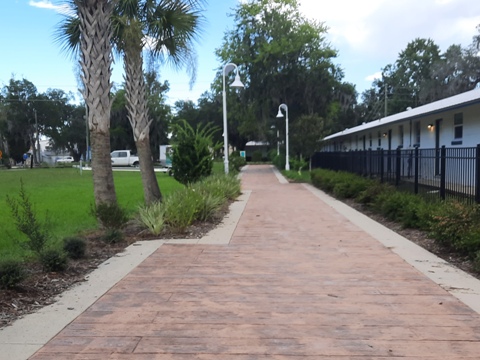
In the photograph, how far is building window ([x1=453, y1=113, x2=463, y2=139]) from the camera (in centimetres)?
1686

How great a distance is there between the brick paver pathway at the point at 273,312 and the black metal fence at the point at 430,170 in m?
3.14

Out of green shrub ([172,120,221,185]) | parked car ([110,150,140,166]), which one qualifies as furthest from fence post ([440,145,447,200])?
parked car ([110,150,140,166])

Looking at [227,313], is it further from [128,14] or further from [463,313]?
[128,14]

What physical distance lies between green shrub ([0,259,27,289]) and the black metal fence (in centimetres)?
763

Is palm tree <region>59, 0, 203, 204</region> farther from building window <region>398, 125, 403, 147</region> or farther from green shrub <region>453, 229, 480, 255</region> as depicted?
building window <region>398, 125, 403, 147</region>

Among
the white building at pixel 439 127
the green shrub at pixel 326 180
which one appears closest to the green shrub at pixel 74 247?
the green shrub at pixel 326 180

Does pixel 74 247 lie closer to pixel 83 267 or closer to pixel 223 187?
pixel 83 267

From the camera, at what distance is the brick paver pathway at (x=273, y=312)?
3.80 metres

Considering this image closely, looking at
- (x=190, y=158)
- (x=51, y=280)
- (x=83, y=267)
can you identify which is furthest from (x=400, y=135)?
(x=51, y=280)

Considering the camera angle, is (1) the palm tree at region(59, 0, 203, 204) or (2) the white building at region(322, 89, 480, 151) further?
(2) the white building at region(322, 89, 480, 151)

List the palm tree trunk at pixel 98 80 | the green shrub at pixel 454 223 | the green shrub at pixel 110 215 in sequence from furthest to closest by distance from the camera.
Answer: the palm tree trunk at pixel 98 80
the green shrub at pixel 110 215
the green shrub at pixel 454 223

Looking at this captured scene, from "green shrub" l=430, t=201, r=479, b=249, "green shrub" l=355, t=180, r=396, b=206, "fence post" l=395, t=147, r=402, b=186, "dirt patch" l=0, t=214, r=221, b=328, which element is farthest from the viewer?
"fence post" l=395, t=147, r=402, b=186

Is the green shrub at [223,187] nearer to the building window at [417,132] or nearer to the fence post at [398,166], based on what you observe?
the fence post at [398,166]

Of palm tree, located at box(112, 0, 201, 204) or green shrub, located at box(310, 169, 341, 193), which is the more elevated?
palm tree, located at box(112, 0, 201, 204)
